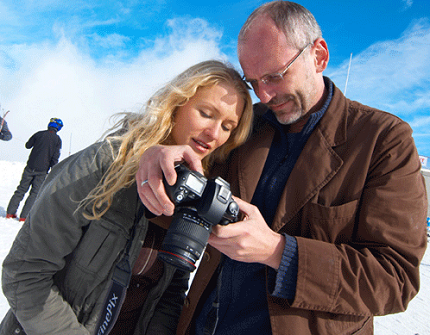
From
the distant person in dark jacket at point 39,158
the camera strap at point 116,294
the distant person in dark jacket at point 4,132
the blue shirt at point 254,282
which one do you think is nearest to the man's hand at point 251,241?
the blue shirt at point 254,282

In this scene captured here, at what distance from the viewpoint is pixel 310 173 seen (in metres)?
1.36

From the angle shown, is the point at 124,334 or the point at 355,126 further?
the point at 124,334

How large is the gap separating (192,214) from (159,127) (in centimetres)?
60

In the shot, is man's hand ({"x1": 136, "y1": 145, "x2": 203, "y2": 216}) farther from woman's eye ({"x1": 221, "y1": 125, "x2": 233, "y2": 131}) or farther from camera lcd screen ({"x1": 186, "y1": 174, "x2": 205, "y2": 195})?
woman's eye ({"x1": 221, "y1": 125, "x2": 233, "y2": 131})

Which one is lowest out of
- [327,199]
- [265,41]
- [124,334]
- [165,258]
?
[124,334]

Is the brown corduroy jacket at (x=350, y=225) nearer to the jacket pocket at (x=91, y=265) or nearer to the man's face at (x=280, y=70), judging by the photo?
the man's face at (x=280, y=70)

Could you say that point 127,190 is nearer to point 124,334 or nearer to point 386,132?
point 124,334

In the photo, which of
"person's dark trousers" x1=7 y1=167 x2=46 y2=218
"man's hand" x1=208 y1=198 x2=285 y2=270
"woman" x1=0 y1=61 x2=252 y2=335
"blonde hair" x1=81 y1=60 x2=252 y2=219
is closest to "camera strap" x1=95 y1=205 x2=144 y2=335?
"woman" x1=0 y1=61 x2=252 y2=335

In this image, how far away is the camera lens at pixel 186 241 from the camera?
1.15 meters

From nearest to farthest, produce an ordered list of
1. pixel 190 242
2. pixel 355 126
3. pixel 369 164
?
pixel 190 242 < pixel 369 164 < pixel 355 126

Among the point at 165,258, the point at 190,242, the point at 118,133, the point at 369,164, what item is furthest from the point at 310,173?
the point at 118,133

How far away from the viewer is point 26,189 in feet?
18.8

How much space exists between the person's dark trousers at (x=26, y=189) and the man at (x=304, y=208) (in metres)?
5.19

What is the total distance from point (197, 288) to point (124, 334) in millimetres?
539
